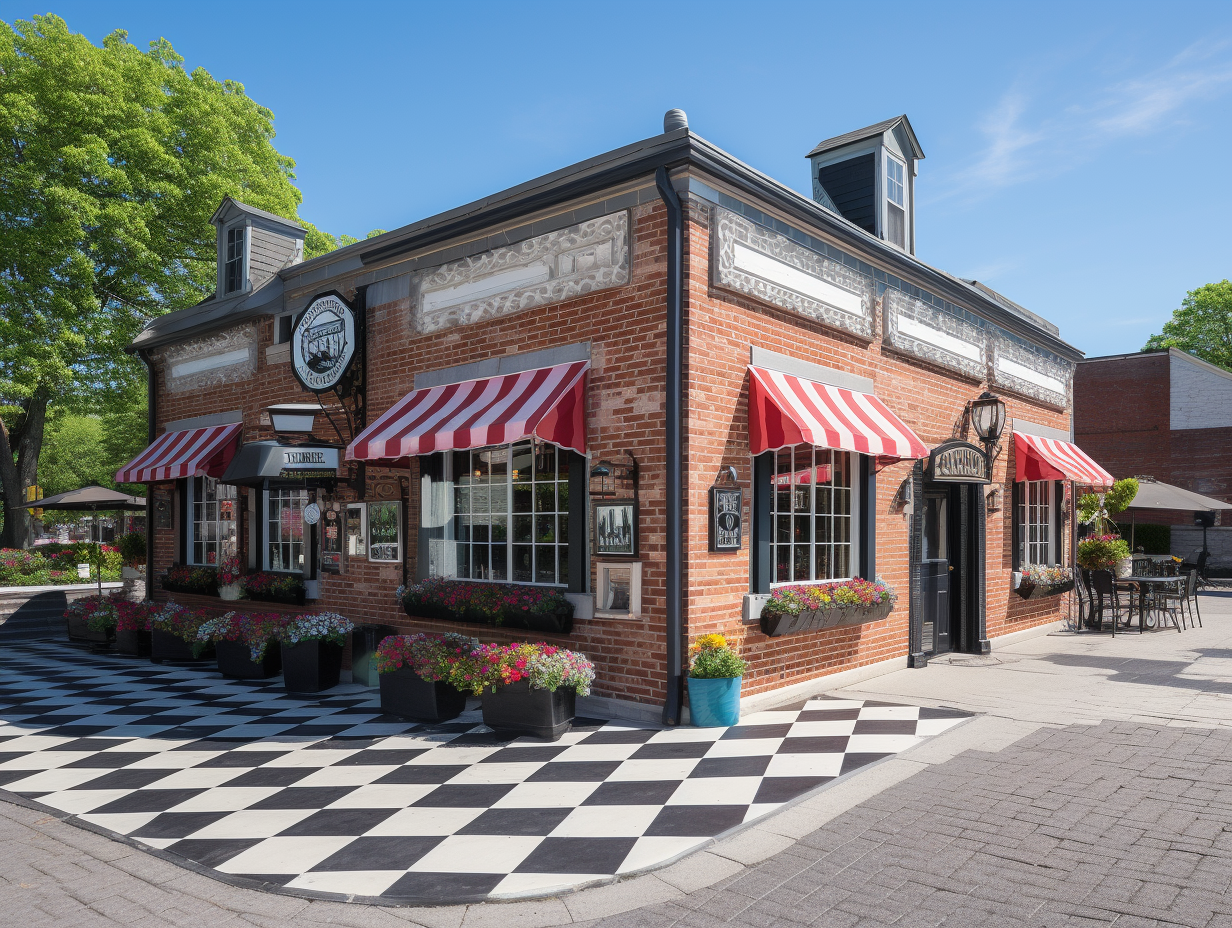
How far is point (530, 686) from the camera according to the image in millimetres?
6840

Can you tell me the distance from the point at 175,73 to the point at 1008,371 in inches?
849

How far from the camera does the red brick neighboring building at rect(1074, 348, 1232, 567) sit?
25.6 metres

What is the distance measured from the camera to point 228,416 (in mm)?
12117

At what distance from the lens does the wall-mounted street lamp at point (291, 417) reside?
32.8 ft

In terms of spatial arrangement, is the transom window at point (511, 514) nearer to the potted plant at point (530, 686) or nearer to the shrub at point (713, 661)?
the potted plant at point (530, 686)

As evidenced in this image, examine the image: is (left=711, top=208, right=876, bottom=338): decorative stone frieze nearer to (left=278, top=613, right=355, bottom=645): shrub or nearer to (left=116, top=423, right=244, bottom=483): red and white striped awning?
(left=278, top=613, right=355, bottom=645): shrub

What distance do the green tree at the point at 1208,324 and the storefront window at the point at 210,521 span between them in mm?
38143

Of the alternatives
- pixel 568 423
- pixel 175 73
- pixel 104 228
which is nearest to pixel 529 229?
pixel 568 423

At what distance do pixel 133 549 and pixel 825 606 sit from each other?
44.2ft

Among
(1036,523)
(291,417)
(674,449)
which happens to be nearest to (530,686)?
(674,449)

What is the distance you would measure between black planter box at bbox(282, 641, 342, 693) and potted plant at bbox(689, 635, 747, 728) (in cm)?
442

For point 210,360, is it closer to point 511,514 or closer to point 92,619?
point 92,619

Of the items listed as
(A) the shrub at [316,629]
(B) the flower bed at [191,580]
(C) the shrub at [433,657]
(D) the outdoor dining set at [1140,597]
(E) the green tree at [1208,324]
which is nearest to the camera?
(C) the shrub at [433,657]

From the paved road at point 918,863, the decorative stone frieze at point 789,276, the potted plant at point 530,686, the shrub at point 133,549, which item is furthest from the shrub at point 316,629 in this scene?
the shrub at point 133,549
